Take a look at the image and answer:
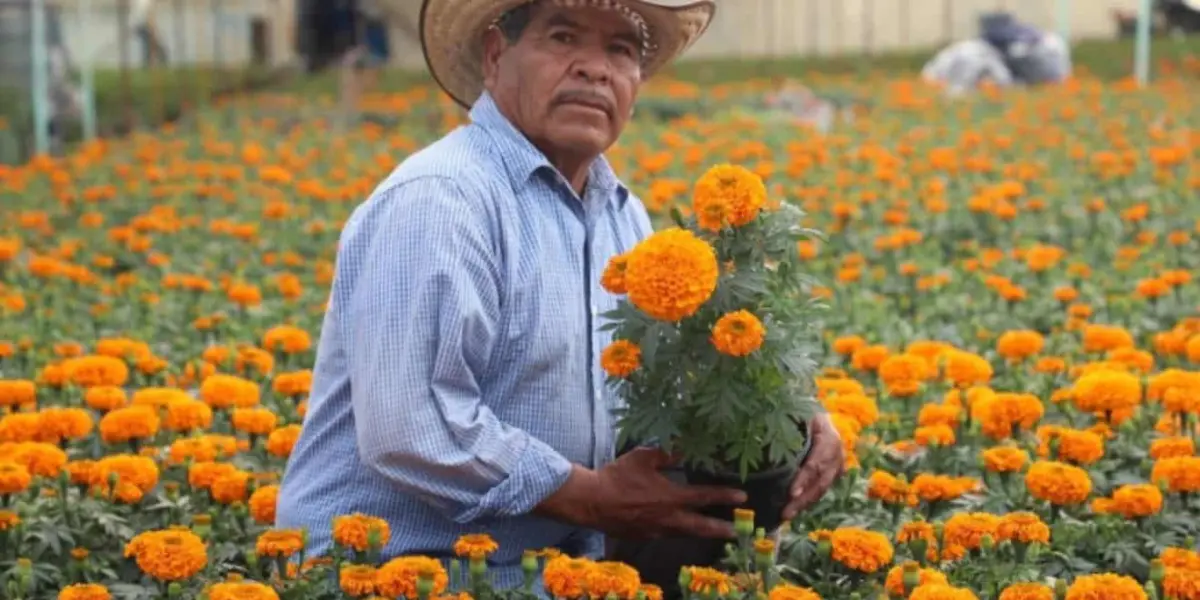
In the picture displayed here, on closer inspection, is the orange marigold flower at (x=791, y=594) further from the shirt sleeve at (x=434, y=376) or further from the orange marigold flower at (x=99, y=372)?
the orange marigold flower at (x=99, y=372)

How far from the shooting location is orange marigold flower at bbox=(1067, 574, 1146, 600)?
2.55 meters

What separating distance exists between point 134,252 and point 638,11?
4487 millimetres

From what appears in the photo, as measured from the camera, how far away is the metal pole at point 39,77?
12.8 metres

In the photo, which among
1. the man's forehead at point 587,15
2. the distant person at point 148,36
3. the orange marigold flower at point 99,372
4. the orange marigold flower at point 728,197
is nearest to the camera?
the orange marigold flower at point 728,197

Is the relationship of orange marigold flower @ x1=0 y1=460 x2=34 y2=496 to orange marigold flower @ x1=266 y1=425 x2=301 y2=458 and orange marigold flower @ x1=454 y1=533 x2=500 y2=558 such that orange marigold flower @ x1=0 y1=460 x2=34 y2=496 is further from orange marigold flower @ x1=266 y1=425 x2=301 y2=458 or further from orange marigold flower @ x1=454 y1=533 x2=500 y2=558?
orange marigold flower @ x1=454 y1=533 x2=500 y2=558

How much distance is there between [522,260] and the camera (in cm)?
303

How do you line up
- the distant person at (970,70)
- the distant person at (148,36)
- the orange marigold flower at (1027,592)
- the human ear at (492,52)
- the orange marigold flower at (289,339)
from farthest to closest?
the distant person at (970,70), the distant person at (148,36), the orange marigold flower at (289,339), the human ear at (492,52), the orange marigold flower at (1027,592)

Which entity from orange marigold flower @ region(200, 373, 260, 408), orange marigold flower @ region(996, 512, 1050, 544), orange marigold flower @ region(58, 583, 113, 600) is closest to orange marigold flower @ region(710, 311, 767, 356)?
orange marigold flower @ region(996, 512, 1050, 544)

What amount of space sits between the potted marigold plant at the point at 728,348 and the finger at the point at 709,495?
0.03 meters

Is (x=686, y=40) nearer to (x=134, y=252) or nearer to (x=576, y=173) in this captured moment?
(x=576, y=173)

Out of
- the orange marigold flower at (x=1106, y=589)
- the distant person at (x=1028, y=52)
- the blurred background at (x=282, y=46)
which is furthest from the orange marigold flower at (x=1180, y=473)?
the distant person at (x=1028, y=52)

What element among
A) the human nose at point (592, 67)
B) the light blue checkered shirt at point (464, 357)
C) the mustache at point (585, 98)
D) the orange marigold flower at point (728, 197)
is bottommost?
the light blue checkered shirt at point (464, 357)

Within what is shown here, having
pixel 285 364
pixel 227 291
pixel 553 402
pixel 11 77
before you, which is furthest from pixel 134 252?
pixel 11 77

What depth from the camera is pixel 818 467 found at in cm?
301
